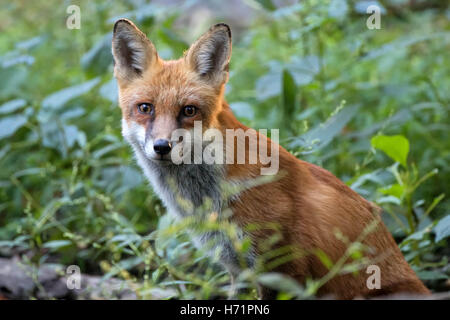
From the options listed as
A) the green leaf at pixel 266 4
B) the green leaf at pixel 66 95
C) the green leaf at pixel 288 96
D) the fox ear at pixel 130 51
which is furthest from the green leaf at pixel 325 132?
the green leaf at pixel 66 95

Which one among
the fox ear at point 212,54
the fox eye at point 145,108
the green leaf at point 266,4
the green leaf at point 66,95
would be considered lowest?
the fox eye at point 145,108

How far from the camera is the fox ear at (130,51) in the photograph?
147 inches

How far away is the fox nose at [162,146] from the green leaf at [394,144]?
158 cm

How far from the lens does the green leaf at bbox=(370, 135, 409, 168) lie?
4.03 metres

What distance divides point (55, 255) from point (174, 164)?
97.5 inches

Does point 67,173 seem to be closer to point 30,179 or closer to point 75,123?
point 30,179

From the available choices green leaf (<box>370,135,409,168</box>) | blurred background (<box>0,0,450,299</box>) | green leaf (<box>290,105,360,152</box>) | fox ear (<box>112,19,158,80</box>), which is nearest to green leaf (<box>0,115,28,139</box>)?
blurred background (<box>0,0,450,299</box>)

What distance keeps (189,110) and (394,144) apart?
5.31 feet

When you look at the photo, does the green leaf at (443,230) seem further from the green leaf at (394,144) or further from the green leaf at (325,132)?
the green leaf at (325,132)

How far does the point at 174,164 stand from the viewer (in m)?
3.68

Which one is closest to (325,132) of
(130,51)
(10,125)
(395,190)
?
(395,190)

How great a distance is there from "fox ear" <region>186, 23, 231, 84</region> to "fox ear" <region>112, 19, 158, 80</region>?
29cm
